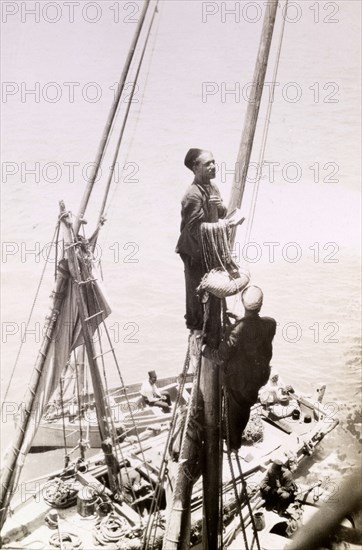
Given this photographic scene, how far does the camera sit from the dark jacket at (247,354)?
3623 mm

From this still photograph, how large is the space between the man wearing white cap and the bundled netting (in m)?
0.14

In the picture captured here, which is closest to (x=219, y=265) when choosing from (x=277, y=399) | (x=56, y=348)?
(x=56, y=348)

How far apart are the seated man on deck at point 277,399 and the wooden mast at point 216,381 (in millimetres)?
4288

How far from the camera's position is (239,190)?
3611mm

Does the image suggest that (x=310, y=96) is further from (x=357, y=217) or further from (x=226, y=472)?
(x=226, y=472)

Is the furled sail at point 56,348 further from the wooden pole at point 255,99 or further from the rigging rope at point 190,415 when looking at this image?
the wooden pole at point 255,99

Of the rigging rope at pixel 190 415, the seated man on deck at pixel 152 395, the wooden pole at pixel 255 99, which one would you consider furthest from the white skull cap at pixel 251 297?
the seated man on deck at pixel 152 395

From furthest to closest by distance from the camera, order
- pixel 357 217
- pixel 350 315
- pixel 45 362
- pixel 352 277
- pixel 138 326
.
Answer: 1. pixel 138 326
2. pixel 352 277
3. pixel 350 315
4. pixel 357 217
5. pixel 45 362

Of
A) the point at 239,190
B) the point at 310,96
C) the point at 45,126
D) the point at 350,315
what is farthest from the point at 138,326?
the point at 239,190

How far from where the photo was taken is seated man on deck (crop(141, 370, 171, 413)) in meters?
9.00

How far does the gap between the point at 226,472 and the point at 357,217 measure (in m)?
4.11

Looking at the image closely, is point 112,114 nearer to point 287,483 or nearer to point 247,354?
point 247,354

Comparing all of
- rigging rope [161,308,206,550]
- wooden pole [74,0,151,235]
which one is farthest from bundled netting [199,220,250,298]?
wooden pole [74,0,151,235]

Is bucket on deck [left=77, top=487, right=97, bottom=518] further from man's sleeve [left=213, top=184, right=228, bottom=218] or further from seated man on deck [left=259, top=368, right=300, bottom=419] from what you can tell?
man's sleeve [left=213, top=184, right=228, bottom=218]
